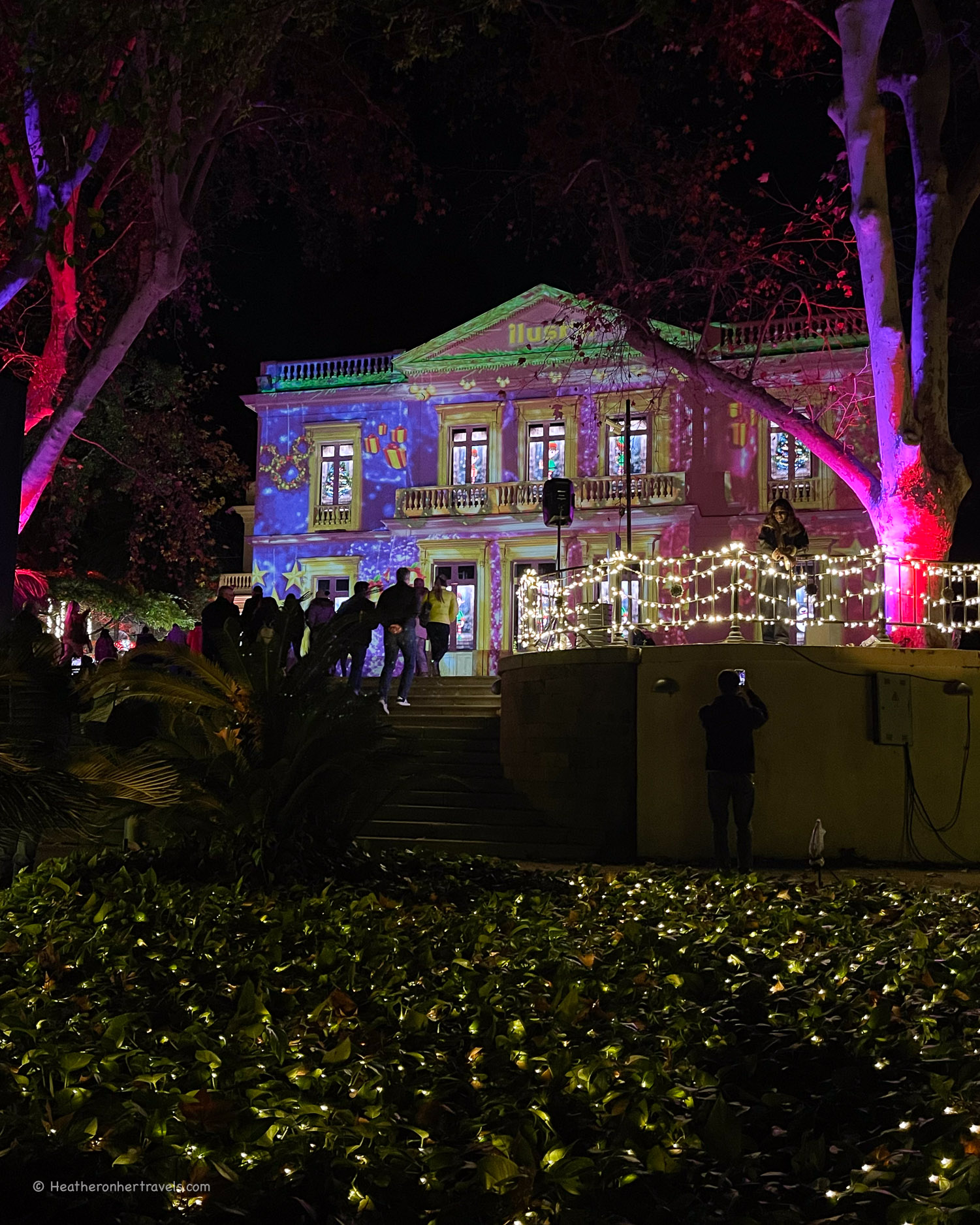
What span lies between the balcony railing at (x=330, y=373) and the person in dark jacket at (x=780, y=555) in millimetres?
18822

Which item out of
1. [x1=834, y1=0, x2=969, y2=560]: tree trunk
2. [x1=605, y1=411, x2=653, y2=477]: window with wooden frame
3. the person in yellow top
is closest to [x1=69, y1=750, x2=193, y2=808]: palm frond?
[x1=834, y1=0, x2=969, y2=560]: tree trunk

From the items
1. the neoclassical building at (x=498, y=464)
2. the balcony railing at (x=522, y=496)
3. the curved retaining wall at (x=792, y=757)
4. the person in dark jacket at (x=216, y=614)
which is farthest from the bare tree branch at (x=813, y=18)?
the balcony railing at (x=522, y=496)

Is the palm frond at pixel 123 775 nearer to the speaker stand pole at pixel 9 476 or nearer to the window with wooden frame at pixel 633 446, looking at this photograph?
the speaker stand pole at pixel 9 476

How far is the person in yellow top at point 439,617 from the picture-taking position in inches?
737

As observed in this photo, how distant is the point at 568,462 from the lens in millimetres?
30562

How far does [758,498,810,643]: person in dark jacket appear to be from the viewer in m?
13.1

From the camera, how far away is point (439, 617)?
1900cm

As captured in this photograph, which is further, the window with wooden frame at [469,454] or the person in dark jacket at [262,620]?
the window with wooden frame at [469,454]

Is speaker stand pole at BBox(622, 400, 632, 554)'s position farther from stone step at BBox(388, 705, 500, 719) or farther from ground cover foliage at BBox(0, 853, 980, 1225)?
ground cover foliage at BBox(0, 853, 980, 1225)

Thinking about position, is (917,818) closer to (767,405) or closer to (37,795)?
(767,405)

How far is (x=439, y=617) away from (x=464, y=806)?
255 inches

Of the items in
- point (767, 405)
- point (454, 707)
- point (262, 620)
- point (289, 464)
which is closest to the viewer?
point (262, 620)

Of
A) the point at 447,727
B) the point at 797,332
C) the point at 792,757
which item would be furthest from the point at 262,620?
the point at 797,332

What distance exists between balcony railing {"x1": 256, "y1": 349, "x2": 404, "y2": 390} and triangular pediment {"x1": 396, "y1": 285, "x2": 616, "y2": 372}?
0.77m
